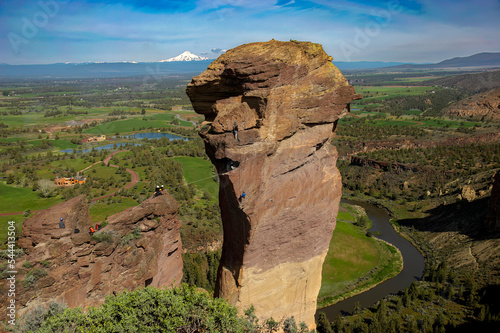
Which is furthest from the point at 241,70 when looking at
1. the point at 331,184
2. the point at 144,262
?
the point at 144,262

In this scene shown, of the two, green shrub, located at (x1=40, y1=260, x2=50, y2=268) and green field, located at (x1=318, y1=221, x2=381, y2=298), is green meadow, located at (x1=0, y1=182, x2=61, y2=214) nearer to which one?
green field, located at (x1=318, y1=221, x2=381, y2=298)

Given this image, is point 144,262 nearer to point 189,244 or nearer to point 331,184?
point 331,184

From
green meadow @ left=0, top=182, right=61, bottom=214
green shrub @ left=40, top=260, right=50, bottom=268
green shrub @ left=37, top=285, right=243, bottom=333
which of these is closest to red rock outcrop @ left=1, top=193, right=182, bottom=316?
green shrub @ left=40, top=260, right=50, bottom=268

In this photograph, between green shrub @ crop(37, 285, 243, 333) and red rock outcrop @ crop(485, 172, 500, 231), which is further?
red rock outcrop @ crop(485, 172, 500, 231)

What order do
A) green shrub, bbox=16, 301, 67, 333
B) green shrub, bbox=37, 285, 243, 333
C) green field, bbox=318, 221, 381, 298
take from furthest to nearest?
green field, bbox=318, 221, 381, 298 < green shrub, bbox=16, 301, 67, 333 < green shrub, bbox=37, 285, 243, 333

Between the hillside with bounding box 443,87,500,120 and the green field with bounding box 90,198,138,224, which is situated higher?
the hillside with bounding box 443,87,500,120

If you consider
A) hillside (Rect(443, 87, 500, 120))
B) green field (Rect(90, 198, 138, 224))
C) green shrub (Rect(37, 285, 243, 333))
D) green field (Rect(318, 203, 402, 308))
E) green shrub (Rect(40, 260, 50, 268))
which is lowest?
green field (Rect(318, 203, 402, 308))

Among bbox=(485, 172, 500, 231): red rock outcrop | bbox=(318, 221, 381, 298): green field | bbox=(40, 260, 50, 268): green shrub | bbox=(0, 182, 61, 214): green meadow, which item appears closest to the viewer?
bbox=(40, 260, 50, 268): green shrub
